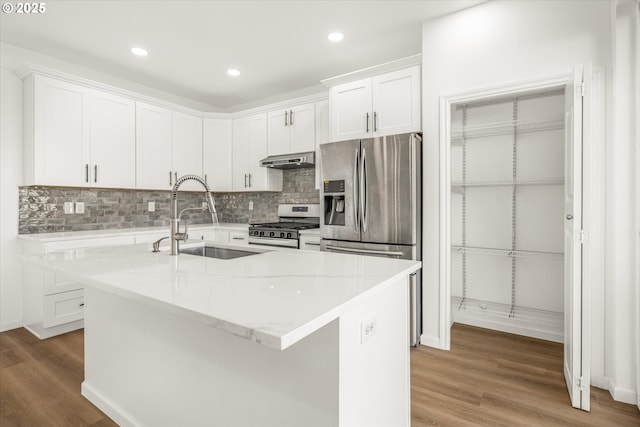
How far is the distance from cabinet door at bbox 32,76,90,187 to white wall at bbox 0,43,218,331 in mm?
227

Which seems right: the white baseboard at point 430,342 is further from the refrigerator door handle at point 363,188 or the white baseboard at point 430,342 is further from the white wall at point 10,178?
the white wall at point 10,178

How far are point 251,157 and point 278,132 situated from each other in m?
0.57

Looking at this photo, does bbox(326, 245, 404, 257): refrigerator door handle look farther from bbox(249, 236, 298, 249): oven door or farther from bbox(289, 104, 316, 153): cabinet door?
bbox(289, 104, 316, 153): cabinet door

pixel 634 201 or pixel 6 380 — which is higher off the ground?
pixel 634 201

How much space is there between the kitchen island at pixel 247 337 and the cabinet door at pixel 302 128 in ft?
7.75

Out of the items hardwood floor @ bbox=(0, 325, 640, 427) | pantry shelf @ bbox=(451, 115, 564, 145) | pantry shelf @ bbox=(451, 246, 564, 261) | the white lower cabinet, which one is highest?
pantry shelf @ bbox=(451, 115, 564, 145)

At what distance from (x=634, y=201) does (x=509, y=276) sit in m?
A: 1.34

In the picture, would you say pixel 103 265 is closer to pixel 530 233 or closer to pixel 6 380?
pixel 6 380

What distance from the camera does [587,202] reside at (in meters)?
1.95

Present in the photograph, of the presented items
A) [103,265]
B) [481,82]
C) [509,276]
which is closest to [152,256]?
[103,265]

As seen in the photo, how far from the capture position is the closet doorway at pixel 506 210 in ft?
9.27

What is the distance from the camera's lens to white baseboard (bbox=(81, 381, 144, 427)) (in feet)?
5.82

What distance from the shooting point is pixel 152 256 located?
6.01 feet

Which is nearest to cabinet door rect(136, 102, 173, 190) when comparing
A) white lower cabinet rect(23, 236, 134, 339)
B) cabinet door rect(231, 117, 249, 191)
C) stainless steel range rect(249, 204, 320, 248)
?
cabinet door rect(231, 117, 249, 191)
